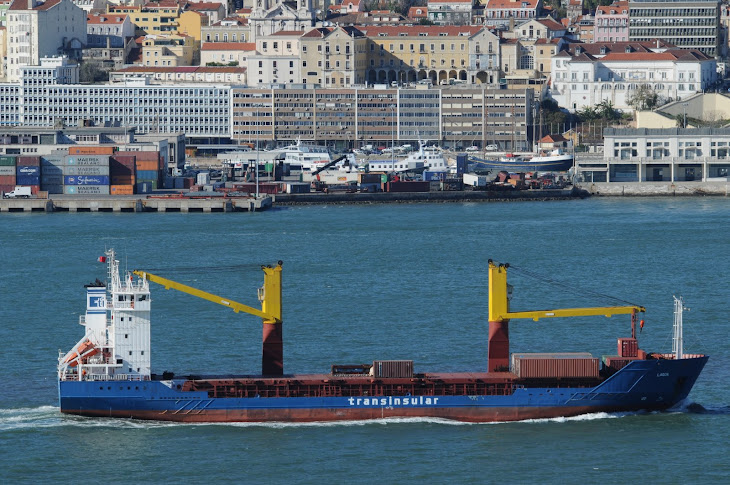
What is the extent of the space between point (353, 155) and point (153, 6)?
27203mm

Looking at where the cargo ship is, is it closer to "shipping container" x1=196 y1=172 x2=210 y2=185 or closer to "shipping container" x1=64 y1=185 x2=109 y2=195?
"shipping container" x1=64 y1=185 x2=109 y2=195

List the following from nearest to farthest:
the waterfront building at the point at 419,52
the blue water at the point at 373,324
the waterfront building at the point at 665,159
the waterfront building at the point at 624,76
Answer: the blue water at the point at 373,324, the waterfront building at the point at 665,159, the waterfront building at the point at 624,76, the waterfront building at the point at 419,52

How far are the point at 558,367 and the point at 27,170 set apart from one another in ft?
123

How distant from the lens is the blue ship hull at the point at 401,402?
85.1ft

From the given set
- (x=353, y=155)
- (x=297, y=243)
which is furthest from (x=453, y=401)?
(x=353, y=155)

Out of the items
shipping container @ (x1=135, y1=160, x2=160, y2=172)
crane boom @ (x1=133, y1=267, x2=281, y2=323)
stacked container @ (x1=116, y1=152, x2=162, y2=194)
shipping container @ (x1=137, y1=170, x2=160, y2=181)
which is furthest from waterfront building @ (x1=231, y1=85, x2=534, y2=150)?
crane boom @ (x1=133, y1=267, x2=281, y2=323)

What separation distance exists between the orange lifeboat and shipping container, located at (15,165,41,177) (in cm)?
3464

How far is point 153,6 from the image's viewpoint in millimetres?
97250

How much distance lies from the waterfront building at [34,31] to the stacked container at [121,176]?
2904cm

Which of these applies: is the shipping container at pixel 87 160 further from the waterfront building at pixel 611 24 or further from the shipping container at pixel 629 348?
the waterfront building at pixel 611 24

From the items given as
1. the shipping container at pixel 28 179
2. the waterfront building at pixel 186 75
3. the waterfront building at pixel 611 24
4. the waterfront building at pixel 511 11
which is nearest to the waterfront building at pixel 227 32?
the waterfront building at pixel 186 75

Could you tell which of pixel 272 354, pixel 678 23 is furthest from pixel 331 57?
pixel 272 354

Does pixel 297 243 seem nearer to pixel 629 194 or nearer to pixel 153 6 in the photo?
pixel 629 194

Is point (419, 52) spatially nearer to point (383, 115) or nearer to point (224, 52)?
point (383, 115)
